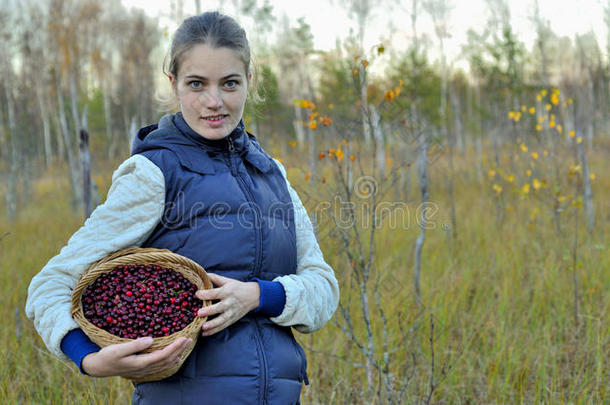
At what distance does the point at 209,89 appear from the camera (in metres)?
1.26

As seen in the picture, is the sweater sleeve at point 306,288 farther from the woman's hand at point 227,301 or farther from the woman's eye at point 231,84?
the woman's eye at point 231,84

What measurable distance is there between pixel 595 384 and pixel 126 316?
9.24 ft

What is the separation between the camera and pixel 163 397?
1147 mm

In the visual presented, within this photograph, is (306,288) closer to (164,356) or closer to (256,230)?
(256,230)

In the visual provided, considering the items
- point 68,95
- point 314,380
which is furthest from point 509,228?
point 68,95

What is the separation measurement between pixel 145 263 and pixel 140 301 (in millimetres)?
87

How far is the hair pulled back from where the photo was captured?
4.09 ft

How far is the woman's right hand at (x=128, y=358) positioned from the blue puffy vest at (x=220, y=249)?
14 cm

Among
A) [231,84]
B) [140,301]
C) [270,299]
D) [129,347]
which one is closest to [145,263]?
[140,301]

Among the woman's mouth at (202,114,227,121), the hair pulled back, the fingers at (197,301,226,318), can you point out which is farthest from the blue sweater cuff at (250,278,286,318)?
the hair pulled back

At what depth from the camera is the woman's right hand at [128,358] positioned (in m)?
1.00

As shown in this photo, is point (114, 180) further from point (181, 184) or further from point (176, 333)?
point (176, 333)

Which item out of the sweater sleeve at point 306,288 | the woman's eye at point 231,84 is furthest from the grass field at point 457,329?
the woman's eye at point 231,84

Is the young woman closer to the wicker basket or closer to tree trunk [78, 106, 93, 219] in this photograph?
the wicker basket
